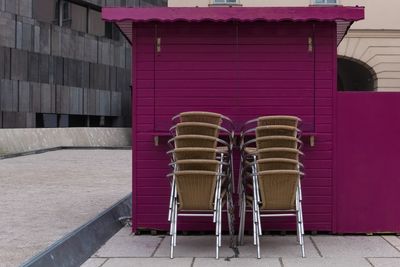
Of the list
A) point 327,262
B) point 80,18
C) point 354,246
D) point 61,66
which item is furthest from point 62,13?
point 327,262

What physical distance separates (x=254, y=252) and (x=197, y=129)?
1.56 metres

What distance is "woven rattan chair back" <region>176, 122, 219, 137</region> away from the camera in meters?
6.58

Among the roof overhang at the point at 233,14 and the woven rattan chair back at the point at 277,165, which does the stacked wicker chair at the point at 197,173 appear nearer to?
the woven rattan chair back at the point at 277,165

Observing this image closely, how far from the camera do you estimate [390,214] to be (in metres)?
7.52

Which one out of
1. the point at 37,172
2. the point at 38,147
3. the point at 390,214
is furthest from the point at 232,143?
the point at 38,147

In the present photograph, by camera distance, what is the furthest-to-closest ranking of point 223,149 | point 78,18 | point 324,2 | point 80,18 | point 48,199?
point 80,18
point 78,18
point 324,2
point 48,199
point 223,149

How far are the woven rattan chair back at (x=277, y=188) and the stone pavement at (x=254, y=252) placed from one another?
24.4 inches

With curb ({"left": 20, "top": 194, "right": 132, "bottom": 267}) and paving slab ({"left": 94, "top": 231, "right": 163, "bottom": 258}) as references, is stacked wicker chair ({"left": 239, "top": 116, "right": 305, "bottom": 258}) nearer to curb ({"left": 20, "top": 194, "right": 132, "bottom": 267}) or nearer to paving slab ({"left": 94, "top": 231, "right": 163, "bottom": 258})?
paving slab ({"left": 94, "top": 231, "right": 163, "bottom": 258})

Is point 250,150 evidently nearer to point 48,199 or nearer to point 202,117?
point 202,117

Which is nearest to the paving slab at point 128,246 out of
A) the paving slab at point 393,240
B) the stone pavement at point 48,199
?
the stone pavement at point 48,199

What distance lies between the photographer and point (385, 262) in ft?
20.3

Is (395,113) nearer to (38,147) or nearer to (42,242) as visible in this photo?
(42,242)

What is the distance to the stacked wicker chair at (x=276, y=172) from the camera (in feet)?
21.0

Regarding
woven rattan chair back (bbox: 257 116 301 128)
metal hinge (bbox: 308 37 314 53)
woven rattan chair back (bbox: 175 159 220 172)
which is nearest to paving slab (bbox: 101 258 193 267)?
woven rattan chair back (bbox: 175 159 220 172)
